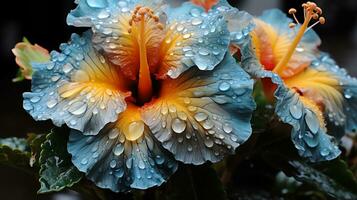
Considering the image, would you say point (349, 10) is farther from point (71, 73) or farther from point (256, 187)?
point (71, 73)

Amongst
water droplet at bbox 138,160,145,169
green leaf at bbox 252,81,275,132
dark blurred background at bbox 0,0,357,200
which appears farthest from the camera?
dark blurred background at bbox 0,0,357,200

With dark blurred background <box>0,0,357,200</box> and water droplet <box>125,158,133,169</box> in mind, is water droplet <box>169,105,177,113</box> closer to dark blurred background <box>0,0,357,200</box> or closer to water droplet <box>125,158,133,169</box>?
water droplet <box>125,158,133,169</box>

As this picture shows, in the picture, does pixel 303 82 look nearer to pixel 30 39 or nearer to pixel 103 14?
pixel 103 14

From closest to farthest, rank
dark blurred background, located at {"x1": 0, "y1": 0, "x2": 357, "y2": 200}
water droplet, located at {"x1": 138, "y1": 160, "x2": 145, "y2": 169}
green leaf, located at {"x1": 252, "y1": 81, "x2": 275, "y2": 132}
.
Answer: water droplet, located at {"x1": 138, "y1": 160, "x2": 145, "y2": 169} → green leaf, located at {"x1": 252, "y1": 81, "x2": 275, "y2": 132} → dark blurred background, located at {"x1": 0, "y1": 0, "x2": 357, "y2": 200}

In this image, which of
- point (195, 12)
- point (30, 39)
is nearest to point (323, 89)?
point (195, 12)

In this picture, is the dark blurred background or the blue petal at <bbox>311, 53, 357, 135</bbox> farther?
the dark blurred background

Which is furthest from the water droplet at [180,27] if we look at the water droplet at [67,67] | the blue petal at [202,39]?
the water droplet at [67,67]

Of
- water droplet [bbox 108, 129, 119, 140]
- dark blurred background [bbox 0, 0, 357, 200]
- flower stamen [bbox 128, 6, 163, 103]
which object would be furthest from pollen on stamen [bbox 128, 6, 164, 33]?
dark blurred background [bbox 0, 0, 357, 200]
